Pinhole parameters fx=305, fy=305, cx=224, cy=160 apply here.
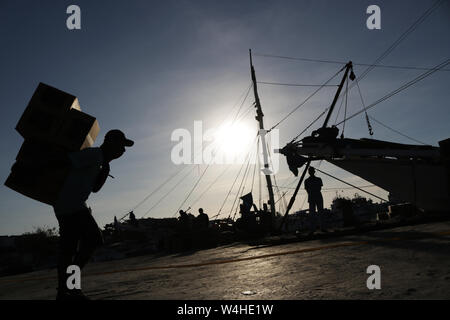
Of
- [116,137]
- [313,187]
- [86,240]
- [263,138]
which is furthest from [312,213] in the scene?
[263,138]

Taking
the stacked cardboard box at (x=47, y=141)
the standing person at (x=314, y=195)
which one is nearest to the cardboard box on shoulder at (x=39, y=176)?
the stacked cardboard box at (x=47, y=141)

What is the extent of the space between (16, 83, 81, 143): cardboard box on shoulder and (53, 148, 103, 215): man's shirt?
0.47m

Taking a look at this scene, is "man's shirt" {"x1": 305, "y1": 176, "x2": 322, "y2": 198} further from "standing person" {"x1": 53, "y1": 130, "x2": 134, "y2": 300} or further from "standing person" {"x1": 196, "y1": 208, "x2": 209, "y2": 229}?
"standing person" {"x1": 53, "y1": 130, "x2": 134, "y2": 300}

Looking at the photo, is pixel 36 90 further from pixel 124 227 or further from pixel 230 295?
pixel 124 227

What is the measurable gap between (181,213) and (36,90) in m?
12.9

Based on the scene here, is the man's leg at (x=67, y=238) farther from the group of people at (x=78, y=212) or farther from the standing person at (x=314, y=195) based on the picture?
the standing person at (x=314, y=195)

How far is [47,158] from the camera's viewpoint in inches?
131

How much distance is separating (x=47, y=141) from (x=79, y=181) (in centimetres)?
62

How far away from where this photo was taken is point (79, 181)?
3.20 metres

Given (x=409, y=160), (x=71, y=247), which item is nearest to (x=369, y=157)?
(x=409, y=160)

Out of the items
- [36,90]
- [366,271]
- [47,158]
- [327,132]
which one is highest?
[327,132]

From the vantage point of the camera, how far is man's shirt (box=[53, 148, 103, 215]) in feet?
10.3

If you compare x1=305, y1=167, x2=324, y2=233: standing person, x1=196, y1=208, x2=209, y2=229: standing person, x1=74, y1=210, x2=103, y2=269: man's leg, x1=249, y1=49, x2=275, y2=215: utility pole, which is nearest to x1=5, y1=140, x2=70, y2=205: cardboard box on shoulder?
x1=74, y1=210, x2=103, y2=269: man's leg
